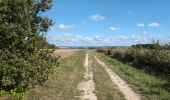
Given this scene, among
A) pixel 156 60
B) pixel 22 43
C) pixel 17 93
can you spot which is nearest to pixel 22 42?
pixel 22 43

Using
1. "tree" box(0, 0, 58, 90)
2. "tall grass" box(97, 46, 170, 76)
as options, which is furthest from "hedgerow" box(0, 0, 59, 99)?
"tall grass" box(97, 46, 170, 76)

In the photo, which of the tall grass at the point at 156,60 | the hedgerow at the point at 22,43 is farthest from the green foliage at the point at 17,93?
the tall grass at the point at 156,60

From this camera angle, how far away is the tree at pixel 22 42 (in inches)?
535

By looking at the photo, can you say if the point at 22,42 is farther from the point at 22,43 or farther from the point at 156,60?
the point at 156,60

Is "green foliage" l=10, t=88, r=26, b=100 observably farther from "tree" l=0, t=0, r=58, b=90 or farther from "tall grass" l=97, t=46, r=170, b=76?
"tall grass" l=97, t=46, r=170, b=76

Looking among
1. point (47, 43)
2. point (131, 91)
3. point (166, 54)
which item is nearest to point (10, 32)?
point (47, 43)

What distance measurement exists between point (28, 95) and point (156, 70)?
17676 mm

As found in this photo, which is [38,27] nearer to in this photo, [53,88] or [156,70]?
[53,88]

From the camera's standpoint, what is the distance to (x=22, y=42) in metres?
14.1

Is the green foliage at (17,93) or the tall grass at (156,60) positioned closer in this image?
the green foliage at (17,93)

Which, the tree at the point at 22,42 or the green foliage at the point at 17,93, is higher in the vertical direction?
the tree at the point at 22,42

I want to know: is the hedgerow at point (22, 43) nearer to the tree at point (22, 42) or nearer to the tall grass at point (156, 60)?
the tree at point (22, 42)

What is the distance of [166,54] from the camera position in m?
30.2

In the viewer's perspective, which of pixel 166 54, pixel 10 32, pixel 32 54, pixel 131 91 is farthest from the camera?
pixel 166 54
